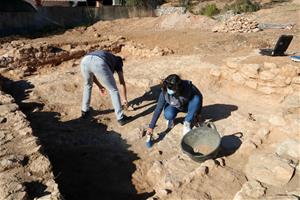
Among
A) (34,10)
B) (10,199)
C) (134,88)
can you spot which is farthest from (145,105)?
(34,10)

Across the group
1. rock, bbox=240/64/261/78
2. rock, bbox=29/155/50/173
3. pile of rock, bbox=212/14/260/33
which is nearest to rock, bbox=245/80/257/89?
rock, bbox=240/64/261/78

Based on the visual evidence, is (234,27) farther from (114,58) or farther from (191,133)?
(191,133)

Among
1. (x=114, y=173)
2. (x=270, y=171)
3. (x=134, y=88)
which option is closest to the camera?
(x=270, y=171)

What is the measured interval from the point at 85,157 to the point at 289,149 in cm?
271

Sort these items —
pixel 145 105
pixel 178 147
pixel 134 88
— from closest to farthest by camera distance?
pixel 178 147, pixel 145 105, pixel 134 88

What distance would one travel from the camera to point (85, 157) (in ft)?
16.9

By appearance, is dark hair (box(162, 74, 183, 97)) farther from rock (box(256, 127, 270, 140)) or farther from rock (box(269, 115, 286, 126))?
rock (box(269, 115, 286, 126))

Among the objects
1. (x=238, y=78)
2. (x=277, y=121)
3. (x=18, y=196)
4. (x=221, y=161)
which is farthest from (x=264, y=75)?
(x=18, y=196)

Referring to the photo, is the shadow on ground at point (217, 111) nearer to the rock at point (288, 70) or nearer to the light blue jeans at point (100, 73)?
the rock at point (288, 70)

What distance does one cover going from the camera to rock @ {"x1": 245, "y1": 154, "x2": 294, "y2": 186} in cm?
391

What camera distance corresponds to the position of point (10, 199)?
324 cm

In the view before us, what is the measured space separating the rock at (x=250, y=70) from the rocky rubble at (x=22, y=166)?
13.7ft

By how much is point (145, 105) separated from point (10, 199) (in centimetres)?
378

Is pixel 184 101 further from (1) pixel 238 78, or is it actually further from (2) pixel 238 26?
(2) pixel 238 26
